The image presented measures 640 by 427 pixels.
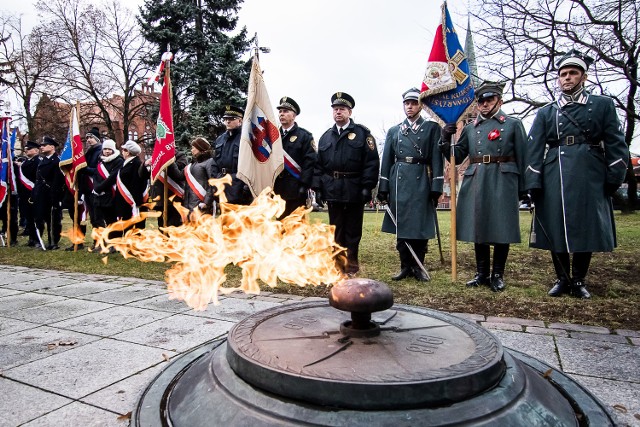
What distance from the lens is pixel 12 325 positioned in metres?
3.45

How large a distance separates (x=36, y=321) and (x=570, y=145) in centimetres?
506

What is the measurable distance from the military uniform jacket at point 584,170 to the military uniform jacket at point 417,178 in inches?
49.7

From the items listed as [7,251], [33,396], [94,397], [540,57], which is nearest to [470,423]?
[94,397]

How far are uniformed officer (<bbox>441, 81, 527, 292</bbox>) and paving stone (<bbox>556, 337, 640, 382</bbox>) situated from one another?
171 centimetres

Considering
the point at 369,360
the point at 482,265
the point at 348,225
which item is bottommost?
the point at 482,265

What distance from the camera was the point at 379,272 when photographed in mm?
5801

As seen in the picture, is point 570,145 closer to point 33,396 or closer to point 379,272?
point 379,272

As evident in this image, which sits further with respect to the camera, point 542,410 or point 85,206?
point 85,206

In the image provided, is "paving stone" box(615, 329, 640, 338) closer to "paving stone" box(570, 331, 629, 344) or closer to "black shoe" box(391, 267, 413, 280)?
"paving stone" box(570, 331, 629, 344)

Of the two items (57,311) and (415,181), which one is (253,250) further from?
(415,181)

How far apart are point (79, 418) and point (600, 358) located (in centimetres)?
286

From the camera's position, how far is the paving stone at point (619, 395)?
1931mm

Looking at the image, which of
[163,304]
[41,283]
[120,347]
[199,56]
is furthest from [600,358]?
[199,56]

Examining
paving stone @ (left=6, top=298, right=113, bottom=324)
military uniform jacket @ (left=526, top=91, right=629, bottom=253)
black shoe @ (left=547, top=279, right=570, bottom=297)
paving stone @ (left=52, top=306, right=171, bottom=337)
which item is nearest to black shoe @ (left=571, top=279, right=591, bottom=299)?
black shoe @ (left=547, top=279, right=570, bottom=297)
